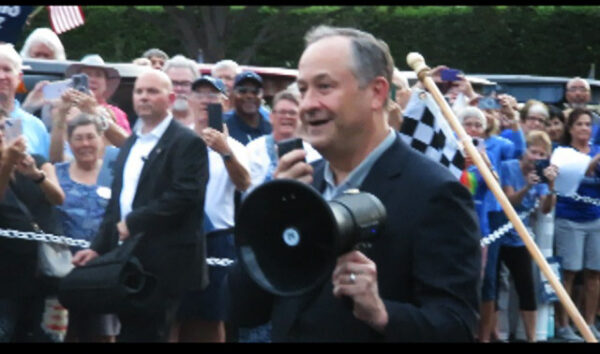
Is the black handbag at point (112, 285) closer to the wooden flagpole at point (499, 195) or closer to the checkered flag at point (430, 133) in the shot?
the checkered flag at point (430, 133)

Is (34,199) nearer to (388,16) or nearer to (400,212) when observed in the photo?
(400,212)

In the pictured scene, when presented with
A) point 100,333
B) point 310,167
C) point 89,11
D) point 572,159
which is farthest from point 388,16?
point 310,167

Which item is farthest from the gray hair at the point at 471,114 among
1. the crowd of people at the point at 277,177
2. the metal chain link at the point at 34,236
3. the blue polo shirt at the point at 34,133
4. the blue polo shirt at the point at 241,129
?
the metal chain link at the point at 34,236

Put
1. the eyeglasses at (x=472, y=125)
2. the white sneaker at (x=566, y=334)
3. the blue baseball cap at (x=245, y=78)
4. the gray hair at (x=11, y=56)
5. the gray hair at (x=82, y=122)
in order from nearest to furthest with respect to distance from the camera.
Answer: the gray hair at (x=11, y=56) < the gray hair at (x=82, y=122) < the blue baseball cap at (x=245, y=78) < the eyeglasses at (x=472, y=125) < the white sneaker at (x=566, y=334)

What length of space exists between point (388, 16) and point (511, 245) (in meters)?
23.5

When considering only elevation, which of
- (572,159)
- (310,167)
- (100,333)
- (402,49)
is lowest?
(100,333)

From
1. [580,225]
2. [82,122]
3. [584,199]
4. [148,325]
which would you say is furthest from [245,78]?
[580,225]

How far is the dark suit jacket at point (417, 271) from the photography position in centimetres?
408

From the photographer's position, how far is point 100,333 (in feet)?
29.2

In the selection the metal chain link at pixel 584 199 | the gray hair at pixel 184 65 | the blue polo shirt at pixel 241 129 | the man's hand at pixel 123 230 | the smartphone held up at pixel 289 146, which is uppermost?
the gray hair at pixel 184 65

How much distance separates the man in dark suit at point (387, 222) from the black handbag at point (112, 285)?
3.72 metres

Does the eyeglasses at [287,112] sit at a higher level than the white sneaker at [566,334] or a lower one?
higher

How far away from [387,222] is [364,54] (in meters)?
0.56

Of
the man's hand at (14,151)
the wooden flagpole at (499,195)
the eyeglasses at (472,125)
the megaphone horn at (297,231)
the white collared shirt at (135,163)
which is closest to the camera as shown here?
the megaphone horn at (297,231)
